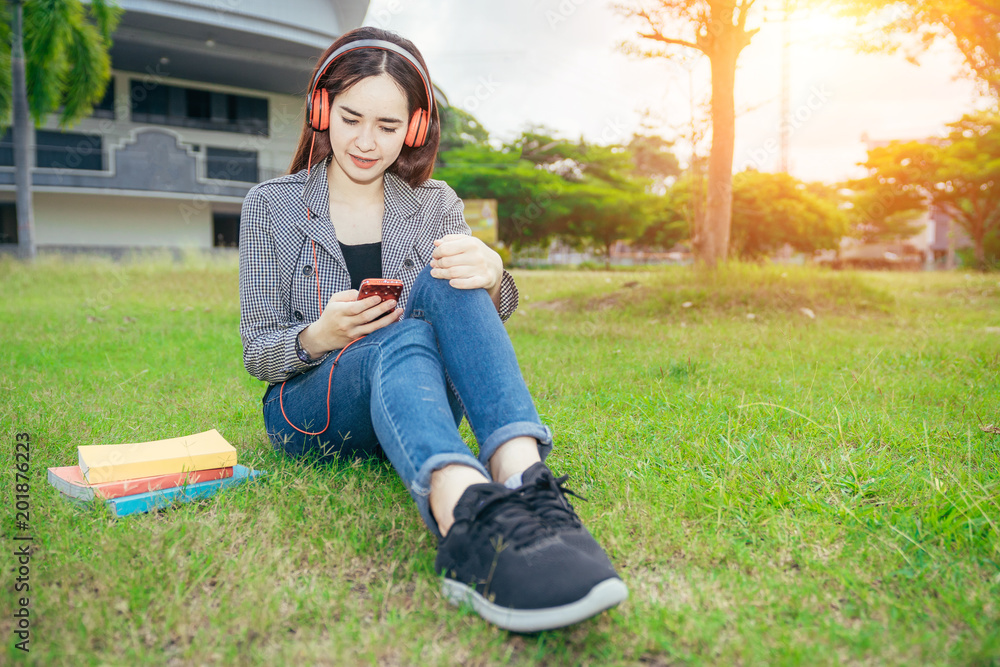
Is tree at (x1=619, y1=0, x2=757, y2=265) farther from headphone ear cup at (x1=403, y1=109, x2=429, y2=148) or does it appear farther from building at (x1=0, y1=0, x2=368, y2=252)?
building at (x1=0, y1=0, x2=368, y2=252)

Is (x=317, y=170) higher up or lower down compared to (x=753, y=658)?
higher up

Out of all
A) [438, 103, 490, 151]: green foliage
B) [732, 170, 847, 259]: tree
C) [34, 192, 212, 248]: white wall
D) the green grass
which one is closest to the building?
[34, 192, 212, 248]: white wall

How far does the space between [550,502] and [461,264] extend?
0.62 meters

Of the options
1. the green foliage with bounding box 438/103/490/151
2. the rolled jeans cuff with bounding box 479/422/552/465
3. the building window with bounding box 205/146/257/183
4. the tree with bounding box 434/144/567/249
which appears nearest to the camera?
the rolled jeans cuff with bounding box 479/422/552/465

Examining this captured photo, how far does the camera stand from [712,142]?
6363mm

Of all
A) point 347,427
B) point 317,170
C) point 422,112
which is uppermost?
point 422,112

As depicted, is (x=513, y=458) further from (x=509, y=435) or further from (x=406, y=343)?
(x=406, y=343)

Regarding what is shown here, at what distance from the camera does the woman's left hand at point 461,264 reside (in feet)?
5.12

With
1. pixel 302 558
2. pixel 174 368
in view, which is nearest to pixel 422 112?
pixel 302 558

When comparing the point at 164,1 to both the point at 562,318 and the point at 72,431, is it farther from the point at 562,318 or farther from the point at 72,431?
the point at 72,431

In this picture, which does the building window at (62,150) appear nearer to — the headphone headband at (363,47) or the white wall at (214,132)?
the white wall at (214,132)

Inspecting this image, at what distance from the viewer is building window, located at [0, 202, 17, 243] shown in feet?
59.7

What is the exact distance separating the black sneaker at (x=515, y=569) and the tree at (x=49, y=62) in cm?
1381

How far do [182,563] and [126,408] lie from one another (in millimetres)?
1640
